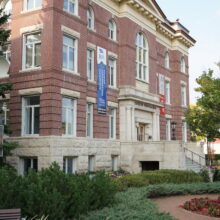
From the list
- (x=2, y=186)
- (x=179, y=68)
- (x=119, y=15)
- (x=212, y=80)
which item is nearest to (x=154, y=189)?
(x=2, y=186)

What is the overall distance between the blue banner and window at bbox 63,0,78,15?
12.0ft

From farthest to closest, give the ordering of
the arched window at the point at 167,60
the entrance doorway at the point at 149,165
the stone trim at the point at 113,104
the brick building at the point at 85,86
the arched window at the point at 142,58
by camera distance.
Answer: the arched window at the point at 167,60, the arched window at the point at 142,58, the entrance doorway at the point at 149,165, the stone trim at the point at 113,104, the brick building at the point at 85,86

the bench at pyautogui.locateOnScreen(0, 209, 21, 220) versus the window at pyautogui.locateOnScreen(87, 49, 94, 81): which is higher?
the window at pyautogui.locateOnScreen(87, 49, 94, 81)

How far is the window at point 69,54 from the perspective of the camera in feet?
74.1

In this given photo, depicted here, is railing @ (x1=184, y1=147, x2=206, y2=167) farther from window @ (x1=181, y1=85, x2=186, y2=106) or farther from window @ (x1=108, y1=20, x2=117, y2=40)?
window @ (x1=108, y1=20, x2=117, y2=40)

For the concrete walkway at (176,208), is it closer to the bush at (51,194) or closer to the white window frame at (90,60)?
the bush at (51,194)

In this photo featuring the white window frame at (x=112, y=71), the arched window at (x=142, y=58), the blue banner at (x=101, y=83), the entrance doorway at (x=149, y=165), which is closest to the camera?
the blue banner at (x=101, y=83)

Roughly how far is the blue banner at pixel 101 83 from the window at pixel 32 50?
17.1ft

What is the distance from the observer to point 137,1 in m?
29.4

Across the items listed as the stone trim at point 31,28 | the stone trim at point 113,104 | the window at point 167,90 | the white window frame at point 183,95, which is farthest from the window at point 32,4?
the white window frame at point 183,95

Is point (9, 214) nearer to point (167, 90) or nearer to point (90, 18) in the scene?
point (90, 18)

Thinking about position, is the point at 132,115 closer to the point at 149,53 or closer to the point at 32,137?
the point at 149,53

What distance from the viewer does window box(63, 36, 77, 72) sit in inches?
889

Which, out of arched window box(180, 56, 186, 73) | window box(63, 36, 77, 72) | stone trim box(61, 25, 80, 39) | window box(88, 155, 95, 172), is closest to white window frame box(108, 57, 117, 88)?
window box(63, 36, 77, 72)
